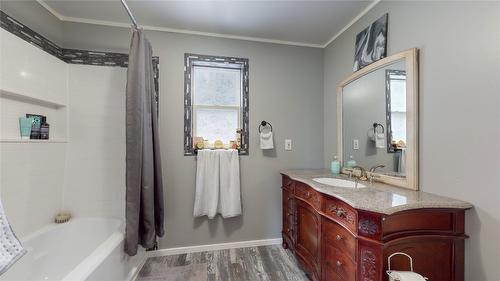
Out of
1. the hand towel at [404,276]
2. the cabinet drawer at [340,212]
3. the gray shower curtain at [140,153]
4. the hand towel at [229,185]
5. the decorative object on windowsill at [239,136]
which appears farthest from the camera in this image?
the decorative object on windowsill at [239,136]

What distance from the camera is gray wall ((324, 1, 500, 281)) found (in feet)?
3.36

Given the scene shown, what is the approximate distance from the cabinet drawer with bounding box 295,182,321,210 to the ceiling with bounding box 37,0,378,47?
1.59 meters

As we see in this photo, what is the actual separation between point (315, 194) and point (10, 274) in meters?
2.17

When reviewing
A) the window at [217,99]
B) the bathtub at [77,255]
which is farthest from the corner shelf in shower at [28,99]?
the window at [217,99]

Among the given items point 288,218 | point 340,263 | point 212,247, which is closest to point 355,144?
point 288,218

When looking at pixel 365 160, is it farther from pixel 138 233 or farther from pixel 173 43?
pixel 173 43

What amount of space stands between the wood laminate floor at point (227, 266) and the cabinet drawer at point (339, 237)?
0.69m

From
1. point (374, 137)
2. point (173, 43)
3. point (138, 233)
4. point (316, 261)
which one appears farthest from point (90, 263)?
point (374, 137)

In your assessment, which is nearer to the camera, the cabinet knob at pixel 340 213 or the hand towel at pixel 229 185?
the cabinet knob at pixel 340 213

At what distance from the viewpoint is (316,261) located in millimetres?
1564

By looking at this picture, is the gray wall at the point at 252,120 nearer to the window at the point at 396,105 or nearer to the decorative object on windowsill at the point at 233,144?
the decorative object on windowsill at the point at 233,144

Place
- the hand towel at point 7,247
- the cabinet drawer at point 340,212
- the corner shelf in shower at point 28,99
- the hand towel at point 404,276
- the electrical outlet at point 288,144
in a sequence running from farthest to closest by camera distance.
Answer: the electrical outlet at point 288,144, the corner shelf in shower at point 28,99, the cabinet drawer at point 340,212, the hand towel at point 404,276, the hand towel at point 7,247

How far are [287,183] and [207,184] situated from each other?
0.85m

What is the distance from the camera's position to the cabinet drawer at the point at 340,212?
45.3 inches
